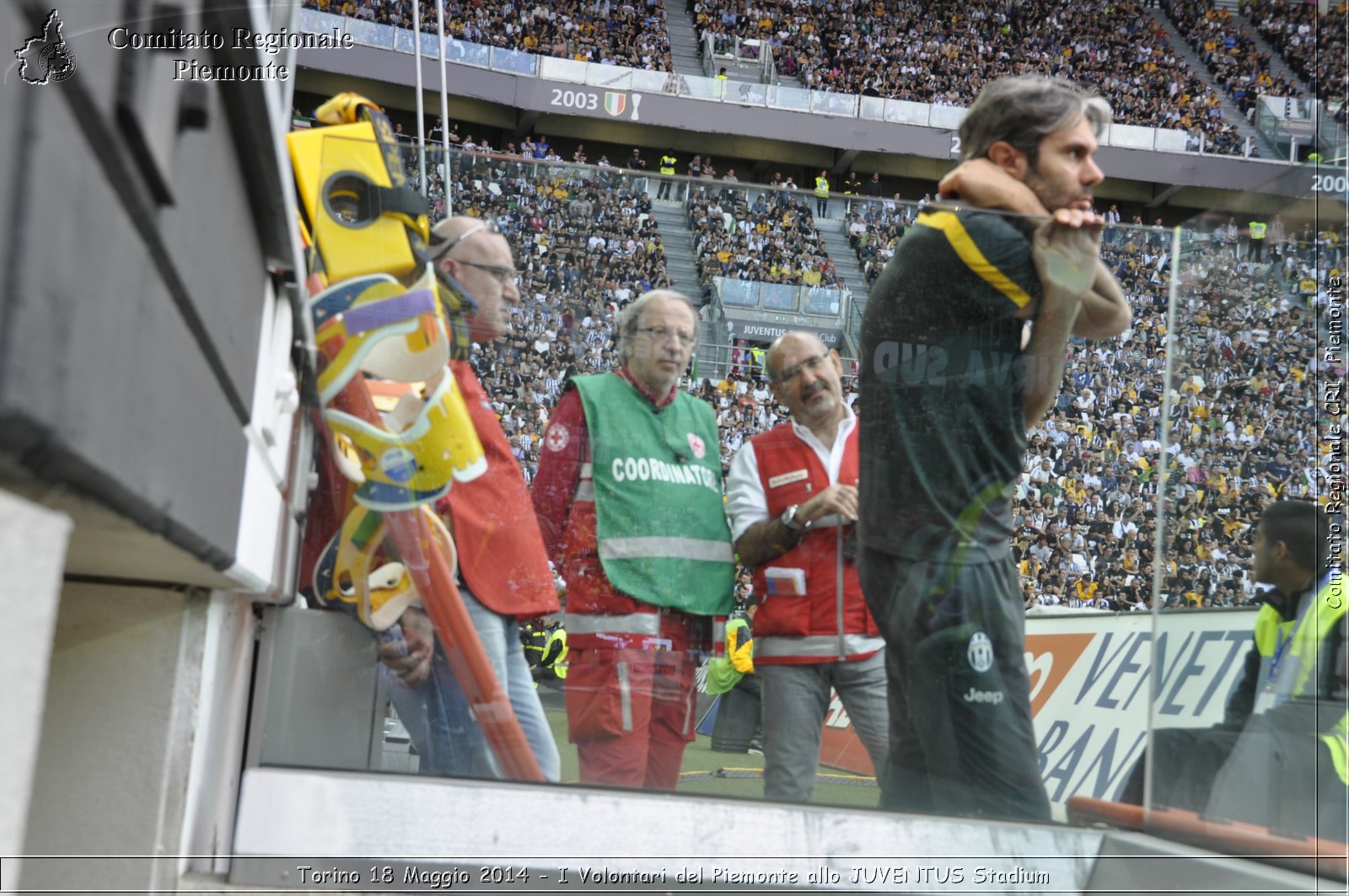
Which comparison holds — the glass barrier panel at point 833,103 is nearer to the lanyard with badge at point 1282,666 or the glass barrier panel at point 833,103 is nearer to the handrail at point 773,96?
the handrail at point 773,96

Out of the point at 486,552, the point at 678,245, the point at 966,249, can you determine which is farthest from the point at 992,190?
the point at 486,552

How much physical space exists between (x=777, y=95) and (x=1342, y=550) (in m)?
23.3

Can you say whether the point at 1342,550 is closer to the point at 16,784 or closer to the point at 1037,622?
the point at 1037,622

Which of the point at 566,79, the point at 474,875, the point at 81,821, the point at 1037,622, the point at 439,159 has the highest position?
the point at 566,79

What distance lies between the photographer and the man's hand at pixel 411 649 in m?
2.31

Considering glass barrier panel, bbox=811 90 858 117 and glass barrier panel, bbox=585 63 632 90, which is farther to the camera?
glass barrier panel, bbox=811 90 858 117

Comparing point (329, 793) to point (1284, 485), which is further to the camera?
point (1284, 485)

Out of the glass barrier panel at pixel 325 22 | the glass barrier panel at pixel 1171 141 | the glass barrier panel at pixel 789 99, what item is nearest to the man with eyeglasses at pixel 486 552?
the glass barrier panel at pixel 325 22

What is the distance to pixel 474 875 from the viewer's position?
2195 mm

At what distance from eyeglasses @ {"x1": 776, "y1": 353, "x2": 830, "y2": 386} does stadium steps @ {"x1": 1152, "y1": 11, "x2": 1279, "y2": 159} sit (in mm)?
24334

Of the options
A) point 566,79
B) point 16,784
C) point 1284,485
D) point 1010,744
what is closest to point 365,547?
point 1010,744

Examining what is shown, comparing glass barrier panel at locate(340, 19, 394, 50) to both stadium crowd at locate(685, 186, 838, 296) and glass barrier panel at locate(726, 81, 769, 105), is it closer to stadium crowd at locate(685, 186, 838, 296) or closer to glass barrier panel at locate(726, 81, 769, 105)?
glass barrier panel at locate(726, 81, 769, 105)

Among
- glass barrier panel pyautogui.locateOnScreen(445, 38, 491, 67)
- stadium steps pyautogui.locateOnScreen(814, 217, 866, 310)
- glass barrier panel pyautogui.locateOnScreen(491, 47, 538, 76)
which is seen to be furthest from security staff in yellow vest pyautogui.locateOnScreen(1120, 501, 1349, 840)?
glass barrier panel pyautogui.locateOnScreen(445, 38, 491, 67)

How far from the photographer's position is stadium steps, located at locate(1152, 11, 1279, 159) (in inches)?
961
